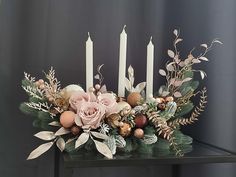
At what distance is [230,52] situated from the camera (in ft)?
3.34

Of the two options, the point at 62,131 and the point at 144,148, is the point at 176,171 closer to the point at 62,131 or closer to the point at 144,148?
the point at 144,148

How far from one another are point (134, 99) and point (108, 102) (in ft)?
0.26

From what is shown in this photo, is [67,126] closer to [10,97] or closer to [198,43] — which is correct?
[10,97]

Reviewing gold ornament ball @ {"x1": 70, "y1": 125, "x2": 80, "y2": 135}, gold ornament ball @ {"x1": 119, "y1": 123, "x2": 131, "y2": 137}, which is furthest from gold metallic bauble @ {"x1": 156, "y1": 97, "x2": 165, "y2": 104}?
gold ornament ball @ {"x1": 70, "y1": 125, "x2": 80, "y2": 135}

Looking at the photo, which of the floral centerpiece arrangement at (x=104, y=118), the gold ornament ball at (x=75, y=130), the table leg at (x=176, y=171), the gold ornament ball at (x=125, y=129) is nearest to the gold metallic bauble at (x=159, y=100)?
the floral centerpiece arrangement at (x=104, y=118)

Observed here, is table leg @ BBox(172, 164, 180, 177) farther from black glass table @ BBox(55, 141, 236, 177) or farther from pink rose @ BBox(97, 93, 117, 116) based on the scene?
pink rose @ BBox(97, 93, 117, 116)

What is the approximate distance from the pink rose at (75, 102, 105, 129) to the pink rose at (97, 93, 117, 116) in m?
0.02

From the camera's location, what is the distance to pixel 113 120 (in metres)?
0.77

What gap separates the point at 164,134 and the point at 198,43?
0.39 m

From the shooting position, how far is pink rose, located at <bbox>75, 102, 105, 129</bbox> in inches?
29.2

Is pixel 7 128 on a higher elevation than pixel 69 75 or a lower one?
lower

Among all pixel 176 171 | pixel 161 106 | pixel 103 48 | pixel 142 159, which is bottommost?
pixel 176 171

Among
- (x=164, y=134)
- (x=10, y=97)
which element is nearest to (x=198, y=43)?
(x=164, y=134)

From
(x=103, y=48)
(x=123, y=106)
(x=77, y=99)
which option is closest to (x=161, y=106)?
(x=123, y=106)
